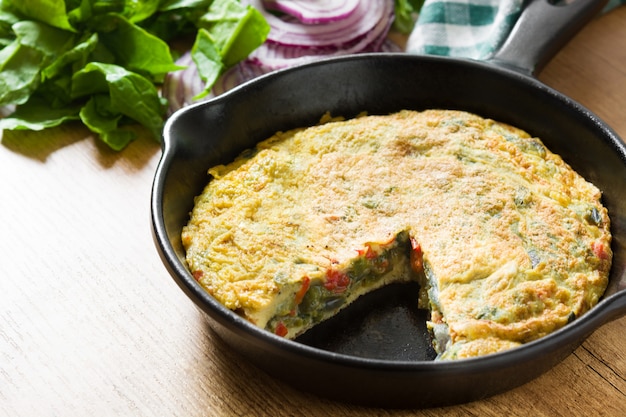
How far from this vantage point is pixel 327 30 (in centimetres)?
429

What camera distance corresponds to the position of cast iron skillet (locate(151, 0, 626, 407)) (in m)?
2.34

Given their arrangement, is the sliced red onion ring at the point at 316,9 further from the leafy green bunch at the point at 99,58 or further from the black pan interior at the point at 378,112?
the black pan interior at the point at 378,112

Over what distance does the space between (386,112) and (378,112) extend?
0.13 feet

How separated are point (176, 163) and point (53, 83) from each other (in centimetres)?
129

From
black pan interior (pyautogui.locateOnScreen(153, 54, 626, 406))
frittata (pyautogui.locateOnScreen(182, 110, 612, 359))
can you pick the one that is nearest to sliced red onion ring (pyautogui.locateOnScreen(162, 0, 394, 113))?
black pan interior (pyautogui.locateOnScreen(153, 54, 626, 406))

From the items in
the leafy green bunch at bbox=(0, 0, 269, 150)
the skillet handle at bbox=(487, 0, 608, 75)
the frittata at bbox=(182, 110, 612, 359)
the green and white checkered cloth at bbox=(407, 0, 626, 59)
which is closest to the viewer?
the frittata at bbox=(182, 110, 612, 359)

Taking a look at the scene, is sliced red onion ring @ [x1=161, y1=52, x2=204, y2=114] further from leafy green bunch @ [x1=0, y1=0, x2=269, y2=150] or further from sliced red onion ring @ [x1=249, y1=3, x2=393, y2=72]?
sliced red onion ring @ [x1=249, y1=3, x2=393, y2=72]

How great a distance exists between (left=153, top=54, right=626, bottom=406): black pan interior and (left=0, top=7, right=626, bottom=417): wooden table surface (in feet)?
0.62

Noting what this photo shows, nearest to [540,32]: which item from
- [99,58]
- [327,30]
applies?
[327,30]

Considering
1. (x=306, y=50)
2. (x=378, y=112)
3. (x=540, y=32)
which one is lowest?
(x=306, y=50)

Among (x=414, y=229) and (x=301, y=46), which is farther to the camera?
(x=301, y=46)

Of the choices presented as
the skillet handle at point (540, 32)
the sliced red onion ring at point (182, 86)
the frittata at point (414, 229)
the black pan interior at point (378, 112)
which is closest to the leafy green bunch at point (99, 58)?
the sliced red onion ring at point (182, 86)

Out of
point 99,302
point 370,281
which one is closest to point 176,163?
point 99,302

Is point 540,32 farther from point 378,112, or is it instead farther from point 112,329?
point 112,329
